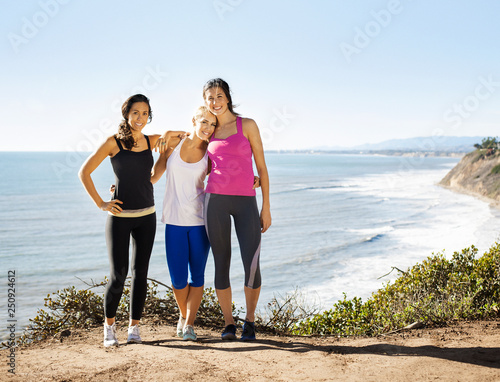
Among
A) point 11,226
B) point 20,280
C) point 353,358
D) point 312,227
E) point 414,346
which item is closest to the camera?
point 353,358

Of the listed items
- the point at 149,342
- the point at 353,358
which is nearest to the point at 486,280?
the point at 353,358

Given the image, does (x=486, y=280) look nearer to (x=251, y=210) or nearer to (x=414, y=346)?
(x=414, y=346)

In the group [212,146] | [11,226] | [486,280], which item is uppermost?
[212,146]

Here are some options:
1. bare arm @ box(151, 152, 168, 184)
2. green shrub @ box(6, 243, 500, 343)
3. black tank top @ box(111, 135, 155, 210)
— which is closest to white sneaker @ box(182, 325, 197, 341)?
green shrub @ box(6, 243, 500, 343)

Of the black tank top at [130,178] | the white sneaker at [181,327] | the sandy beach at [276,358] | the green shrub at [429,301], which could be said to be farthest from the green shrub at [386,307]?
the black tank top at [130,178]

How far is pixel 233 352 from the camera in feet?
12.1

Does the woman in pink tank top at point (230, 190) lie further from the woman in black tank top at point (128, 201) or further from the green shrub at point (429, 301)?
the green shrub at point (429, 301)

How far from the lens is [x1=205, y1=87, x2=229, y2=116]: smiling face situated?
399 centimetres

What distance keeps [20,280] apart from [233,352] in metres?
11.4

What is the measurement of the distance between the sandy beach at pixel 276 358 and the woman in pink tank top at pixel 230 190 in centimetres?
54

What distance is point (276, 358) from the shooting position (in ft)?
11.6

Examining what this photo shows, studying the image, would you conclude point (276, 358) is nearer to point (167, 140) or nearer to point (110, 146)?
point (167, 140)

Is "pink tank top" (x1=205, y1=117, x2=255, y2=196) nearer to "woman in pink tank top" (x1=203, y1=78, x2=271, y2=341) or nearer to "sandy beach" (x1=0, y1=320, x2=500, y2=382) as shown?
"woman in pink tank top" (x1=203, y1=78, x2=271, y2=341)

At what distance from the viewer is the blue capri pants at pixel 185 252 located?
3.97 meters
